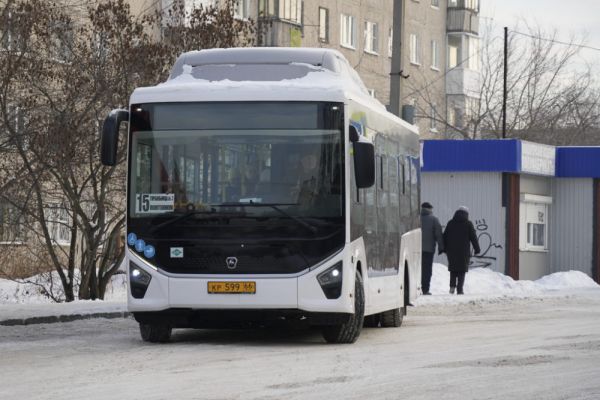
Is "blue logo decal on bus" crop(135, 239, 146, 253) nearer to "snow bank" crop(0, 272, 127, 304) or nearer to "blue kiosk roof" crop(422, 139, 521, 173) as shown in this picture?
"snow bank" crop(0, 272, 127, 304)

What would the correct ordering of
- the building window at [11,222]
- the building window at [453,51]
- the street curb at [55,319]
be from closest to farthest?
the street curb at [55,319]
the building window at [11,222]
the building window at [453,51]

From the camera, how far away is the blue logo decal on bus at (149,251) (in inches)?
694

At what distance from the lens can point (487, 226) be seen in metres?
40.2

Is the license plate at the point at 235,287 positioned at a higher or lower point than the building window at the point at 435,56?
lower

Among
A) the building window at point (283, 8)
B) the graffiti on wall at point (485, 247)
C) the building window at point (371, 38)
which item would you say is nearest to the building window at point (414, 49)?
the building window at point (371, 38)

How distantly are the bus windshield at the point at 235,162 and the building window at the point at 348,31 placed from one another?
49837 millimetres

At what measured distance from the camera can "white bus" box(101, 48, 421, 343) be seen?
1741 centimetres

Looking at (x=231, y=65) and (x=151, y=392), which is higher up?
(x=231, y=65)

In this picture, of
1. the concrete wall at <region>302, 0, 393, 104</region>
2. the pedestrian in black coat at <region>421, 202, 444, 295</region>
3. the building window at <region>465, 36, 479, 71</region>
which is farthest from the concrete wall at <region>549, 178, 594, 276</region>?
the building window at <region>465, 36, 479, 71</region>

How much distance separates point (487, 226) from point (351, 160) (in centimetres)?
2280

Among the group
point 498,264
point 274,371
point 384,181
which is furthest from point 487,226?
point 274,371

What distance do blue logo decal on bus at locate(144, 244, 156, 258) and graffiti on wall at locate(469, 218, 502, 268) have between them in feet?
76.1

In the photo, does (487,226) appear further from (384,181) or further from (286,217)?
(286,217)

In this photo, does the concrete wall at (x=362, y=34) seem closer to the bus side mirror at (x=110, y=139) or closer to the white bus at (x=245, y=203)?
the white bus at (x=245, y=203)
